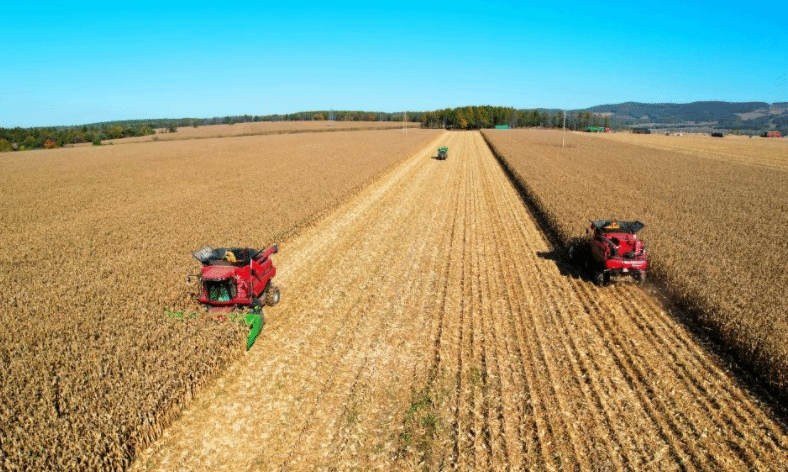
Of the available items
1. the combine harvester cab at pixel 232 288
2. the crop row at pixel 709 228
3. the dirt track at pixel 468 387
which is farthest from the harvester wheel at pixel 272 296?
the crop row at pixel 709 228

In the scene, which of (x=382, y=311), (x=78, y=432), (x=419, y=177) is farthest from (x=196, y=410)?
(x=419, y=177)

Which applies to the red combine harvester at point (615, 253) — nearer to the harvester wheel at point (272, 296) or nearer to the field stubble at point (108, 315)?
the harvester wheel at point (272, 296)

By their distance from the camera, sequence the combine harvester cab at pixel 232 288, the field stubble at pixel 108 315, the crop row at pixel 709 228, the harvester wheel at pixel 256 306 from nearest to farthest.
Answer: the field stubble at pixel 108 315 → the crop row at pixel 709 228 → the combine harvester cab at pixel 232 288 → the harvester wheel at pixel 256 306

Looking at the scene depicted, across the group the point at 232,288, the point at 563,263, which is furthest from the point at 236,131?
the point at 232,288

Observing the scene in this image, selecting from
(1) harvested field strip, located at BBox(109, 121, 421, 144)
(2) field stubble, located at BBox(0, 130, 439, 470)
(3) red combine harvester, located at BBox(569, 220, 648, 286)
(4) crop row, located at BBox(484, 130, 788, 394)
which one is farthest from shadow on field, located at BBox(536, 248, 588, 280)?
(1) harvested field strip, located at BBox(109, 121, 421, 144)

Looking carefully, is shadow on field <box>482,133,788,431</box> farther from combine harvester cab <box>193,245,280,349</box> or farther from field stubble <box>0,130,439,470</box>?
field stubble <box>0,130,439,470</box>

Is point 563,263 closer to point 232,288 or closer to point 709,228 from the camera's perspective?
point 709,228
